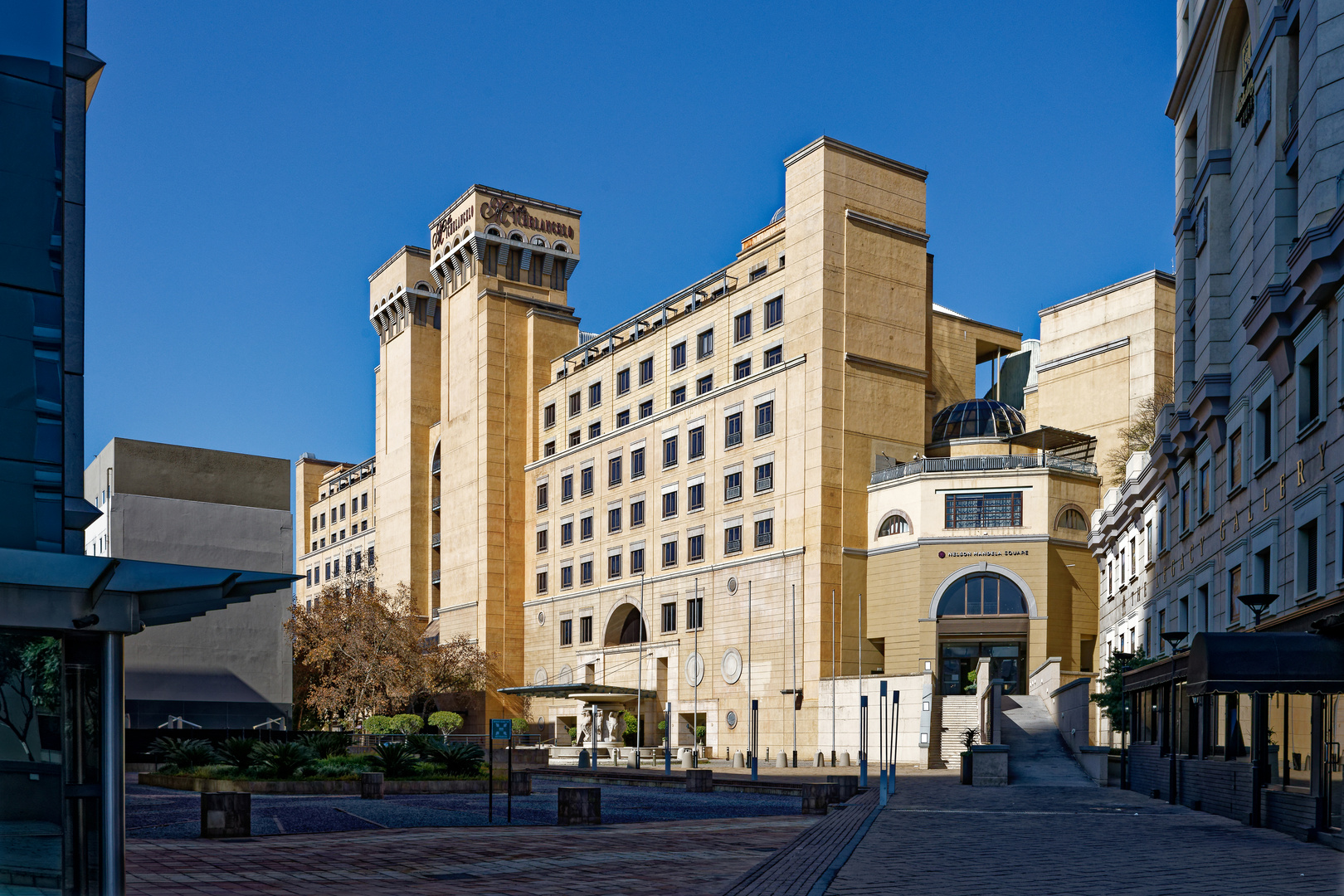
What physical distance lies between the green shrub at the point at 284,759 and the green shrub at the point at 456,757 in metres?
3.28

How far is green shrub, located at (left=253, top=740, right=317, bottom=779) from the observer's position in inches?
1224

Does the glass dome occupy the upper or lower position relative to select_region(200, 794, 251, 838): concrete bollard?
upper

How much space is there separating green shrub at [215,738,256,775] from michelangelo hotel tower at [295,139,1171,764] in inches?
1254

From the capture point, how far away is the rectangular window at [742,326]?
2857 inches

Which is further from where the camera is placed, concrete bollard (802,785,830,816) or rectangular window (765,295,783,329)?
rectangular window (765,295,783,329)

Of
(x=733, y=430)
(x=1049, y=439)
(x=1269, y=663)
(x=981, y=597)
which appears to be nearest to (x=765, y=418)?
(x=733, y=430)

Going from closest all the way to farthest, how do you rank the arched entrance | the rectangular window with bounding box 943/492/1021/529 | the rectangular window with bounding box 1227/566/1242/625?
the rectangular window with bounding box 1227/566/1242/625, the arched entrance, the rectangular window with bounding box 943/492/1021/529

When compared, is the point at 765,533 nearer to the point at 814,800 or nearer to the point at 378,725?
the point at 378,725

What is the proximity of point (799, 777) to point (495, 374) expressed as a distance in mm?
52708

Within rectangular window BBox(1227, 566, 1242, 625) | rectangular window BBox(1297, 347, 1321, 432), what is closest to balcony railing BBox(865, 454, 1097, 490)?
rectangular window BBox(1227, 566, 1242, 625)

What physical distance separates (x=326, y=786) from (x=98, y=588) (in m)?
23.8

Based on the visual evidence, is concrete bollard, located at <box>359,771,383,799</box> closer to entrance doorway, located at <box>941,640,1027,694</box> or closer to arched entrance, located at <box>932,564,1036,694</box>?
entrance doorway, located at <box>941,640,1027,694</box>

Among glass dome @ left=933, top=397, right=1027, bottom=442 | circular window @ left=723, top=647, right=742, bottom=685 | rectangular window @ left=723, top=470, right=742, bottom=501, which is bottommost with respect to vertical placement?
circular window @ left=723, top=647, right=742, bottom=685

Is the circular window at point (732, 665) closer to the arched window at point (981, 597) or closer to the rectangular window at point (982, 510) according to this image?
the arched window at point (981, 597)
